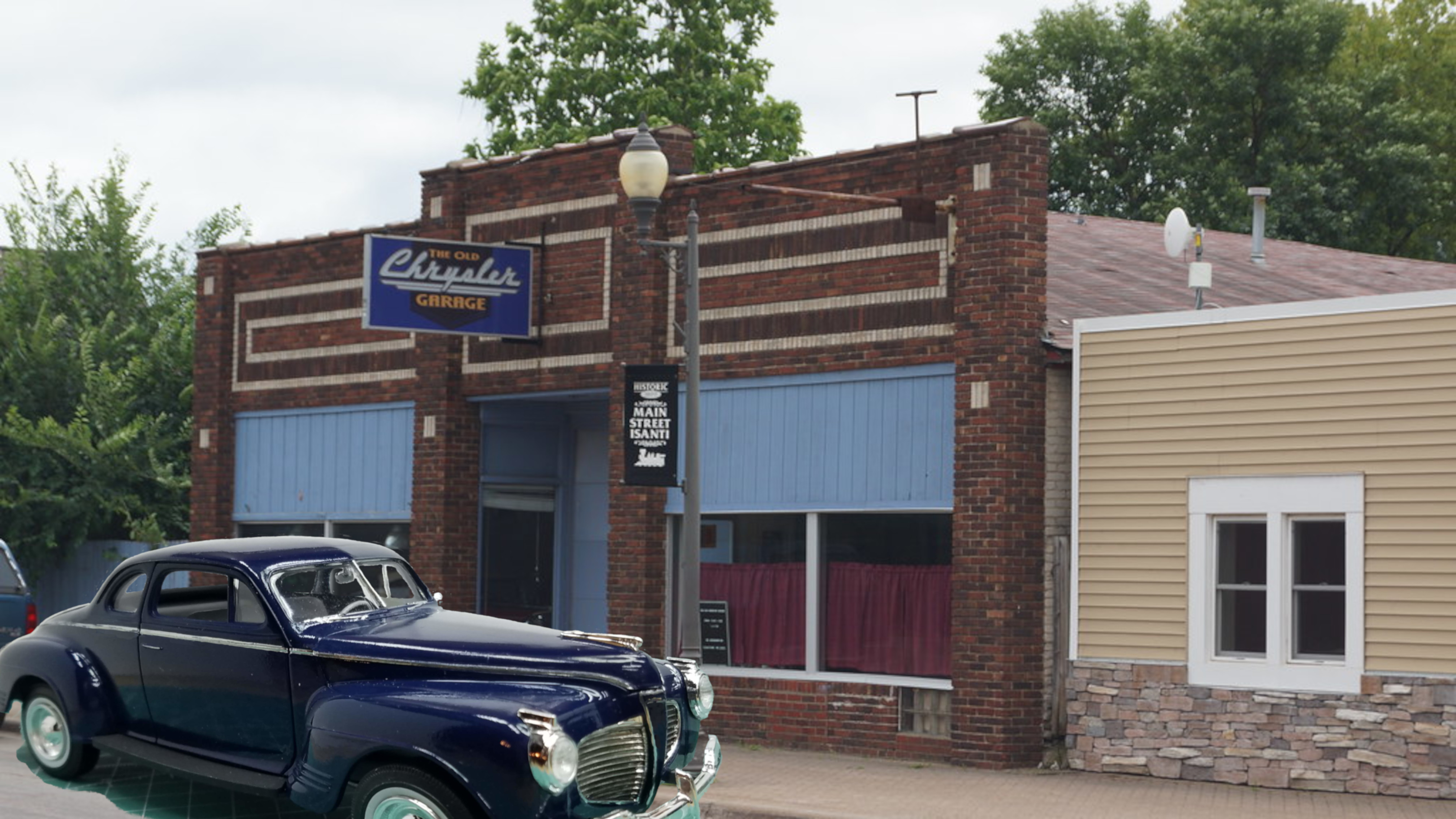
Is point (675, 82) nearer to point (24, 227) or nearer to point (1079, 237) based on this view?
point (24, 227)

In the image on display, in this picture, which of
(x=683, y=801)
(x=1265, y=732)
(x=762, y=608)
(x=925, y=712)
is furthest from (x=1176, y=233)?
(x=683, y=801)

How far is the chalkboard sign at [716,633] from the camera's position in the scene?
19125 mm

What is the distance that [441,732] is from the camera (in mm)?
8930

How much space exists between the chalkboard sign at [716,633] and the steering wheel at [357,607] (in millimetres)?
9045

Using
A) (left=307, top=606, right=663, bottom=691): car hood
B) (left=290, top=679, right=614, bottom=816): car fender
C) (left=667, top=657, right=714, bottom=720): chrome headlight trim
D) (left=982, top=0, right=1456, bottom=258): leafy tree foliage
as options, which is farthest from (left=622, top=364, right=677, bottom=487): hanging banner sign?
(left=982, top=0, right=1456, bottom=258): leafy tree foliage

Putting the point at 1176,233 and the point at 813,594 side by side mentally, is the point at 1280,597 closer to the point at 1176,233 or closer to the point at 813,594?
the point at 813,594

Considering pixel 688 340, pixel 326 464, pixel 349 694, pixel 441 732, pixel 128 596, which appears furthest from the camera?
pixel 326 464

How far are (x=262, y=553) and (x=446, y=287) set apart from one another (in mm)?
10273

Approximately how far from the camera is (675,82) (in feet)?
132

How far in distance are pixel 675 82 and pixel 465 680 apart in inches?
1260

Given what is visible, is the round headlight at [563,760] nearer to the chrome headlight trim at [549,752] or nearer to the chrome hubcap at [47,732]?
the chrome headlight trim at [549,752]

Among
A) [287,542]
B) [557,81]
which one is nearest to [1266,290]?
[287,542]

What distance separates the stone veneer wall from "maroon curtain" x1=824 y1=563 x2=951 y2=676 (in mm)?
1479

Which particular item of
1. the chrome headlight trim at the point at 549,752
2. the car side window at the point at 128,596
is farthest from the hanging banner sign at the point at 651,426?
the chrome headlight trim at the point at 549,752
